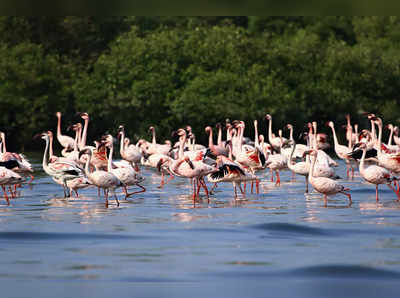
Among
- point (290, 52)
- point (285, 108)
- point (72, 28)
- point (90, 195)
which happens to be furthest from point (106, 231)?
point (72, 28)

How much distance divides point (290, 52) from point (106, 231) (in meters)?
32.7

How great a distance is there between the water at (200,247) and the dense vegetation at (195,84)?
78.4ft

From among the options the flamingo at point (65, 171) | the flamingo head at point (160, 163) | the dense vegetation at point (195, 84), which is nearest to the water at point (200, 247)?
the flamingo at point (65, 171)

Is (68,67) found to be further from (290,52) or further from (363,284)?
(363,284)

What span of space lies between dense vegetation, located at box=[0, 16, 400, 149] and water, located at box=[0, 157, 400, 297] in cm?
2388

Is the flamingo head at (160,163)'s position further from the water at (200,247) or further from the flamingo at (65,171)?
the flamingo at (65,171)

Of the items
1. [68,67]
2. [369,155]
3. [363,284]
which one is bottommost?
[363,284]

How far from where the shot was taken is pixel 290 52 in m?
43.9

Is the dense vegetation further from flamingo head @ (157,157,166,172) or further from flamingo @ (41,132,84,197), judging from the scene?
flamingo @ (41,132,84,197)

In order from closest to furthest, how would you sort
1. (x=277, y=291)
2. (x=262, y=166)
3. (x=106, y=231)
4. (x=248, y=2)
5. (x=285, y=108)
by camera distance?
(x=248, y=2), (x=277, y=291), (x=106, y=231), (x=262, y=166), (x=285, y=108)

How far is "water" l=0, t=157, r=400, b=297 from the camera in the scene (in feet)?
28.6

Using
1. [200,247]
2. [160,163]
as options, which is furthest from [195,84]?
[200,247]

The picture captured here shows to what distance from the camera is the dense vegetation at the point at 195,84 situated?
41.4 metres

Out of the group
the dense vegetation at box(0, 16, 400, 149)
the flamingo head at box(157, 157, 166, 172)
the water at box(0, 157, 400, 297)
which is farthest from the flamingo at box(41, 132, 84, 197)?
the dense vegetation at box(0, 16, 400, 149)
